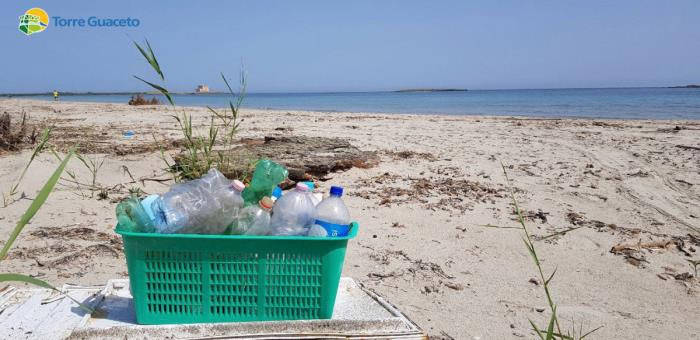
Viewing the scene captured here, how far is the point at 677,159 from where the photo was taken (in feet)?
20.8

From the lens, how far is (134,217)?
1.84m

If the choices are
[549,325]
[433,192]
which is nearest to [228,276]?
[549,325]

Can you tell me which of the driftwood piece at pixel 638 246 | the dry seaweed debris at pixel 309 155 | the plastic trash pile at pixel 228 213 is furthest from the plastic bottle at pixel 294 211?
Result: the dry seaweed debris at pixel 309 155

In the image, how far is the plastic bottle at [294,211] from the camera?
78.1 inches

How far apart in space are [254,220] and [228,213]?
105 mm

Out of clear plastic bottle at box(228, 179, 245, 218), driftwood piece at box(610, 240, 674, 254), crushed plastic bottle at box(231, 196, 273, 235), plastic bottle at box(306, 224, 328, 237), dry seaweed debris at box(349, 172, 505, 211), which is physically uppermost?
clear plastic bottle at box(228, 179, 245, 218)

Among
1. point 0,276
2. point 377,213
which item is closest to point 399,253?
point 377,213

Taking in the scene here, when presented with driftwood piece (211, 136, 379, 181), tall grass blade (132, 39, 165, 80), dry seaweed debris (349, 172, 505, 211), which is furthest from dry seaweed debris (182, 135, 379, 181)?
tall grass blade (132, 39, 165, 80)

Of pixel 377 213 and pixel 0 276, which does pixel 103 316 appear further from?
pixel 377 213

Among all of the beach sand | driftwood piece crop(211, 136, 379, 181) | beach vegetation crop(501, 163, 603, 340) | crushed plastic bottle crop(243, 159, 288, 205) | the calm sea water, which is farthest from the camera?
the calm sea water

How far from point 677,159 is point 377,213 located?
4.43 meters

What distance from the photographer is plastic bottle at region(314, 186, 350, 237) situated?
1.93 metres

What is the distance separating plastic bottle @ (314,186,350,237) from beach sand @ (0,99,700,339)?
765mm

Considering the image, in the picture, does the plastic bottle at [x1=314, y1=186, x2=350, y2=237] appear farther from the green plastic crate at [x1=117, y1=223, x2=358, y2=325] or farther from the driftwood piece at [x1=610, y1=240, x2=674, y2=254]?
the driftwood piece at [x1=610, y1=240, x2=674, y2=254]
